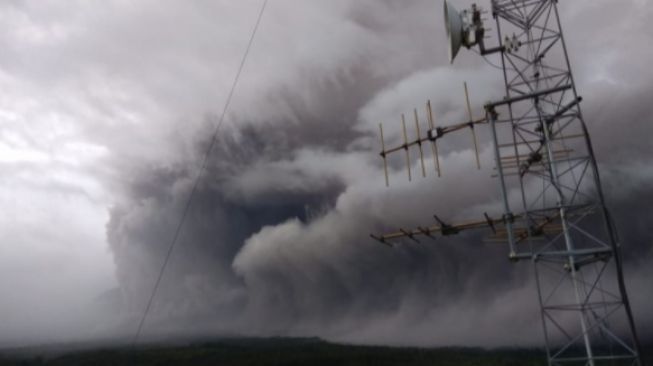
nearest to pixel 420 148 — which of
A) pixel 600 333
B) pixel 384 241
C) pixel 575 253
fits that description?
pixel 384 241

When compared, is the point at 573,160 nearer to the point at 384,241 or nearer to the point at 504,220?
the point at 504,220

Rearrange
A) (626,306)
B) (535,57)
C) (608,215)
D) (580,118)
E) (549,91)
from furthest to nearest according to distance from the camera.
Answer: (535,57) → (549,91) → (580,118) → (608,215) → (626,306)

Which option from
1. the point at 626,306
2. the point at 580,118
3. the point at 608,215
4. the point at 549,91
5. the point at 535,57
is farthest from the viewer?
the point at 535,57

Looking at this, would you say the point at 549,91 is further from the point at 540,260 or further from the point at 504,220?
the point at 540,260

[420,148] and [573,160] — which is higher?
[420,148]

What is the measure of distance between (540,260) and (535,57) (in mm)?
10214

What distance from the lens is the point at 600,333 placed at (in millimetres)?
18219

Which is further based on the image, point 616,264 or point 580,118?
point 580,118

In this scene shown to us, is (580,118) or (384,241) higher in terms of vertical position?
(580,118)

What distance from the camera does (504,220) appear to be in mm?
19031

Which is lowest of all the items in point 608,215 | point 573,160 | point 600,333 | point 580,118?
point 600,333

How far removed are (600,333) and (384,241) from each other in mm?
9822

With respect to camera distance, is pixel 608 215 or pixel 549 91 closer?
pixel 608 215

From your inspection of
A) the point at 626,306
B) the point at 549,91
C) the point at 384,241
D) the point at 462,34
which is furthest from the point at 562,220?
the point at 462,34
